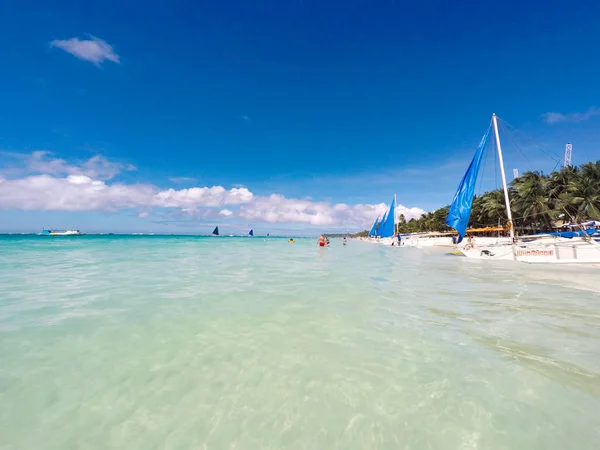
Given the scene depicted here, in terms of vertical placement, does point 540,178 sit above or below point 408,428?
above

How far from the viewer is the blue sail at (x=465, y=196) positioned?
28422 mm

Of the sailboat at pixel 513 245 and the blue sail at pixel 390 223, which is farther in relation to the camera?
the blue sail at pixel 390 223

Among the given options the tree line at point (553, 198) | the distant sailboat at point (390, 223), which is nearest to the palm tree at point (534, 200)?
the tree line at point (553, 198)

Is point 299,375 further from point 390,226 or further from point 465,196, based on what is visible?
point 390,226

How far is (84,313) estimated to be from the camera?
902cm

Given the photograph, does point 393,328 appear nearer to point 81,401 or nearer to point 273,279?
point 81,401

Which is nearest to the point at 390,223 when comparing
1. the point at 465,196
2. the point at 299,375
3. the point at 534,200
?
the point at 534,200

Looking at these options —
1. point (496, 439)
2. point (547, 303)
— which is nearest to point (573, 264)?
point (547, 303)

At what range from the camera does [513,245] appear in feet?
82.3

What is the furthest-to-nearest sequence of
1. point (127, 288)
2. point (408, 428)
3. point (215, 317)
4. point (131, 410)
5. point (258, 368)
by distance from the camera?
1. point (127, 288)
2. point (215, 317)
3. point (258, 368)
4. point (131, 410)
5. point (408, 428)

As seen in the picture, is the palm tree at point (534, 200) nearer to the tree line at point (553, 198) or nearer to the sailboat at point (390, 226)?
the tree line at point (553, 198)

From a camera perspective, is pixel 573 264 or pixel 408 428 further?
pixel 573 264

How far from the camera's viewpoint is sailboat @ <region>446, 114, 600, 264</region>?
2203 cm

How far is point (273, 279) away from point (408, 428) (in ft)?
41.7
